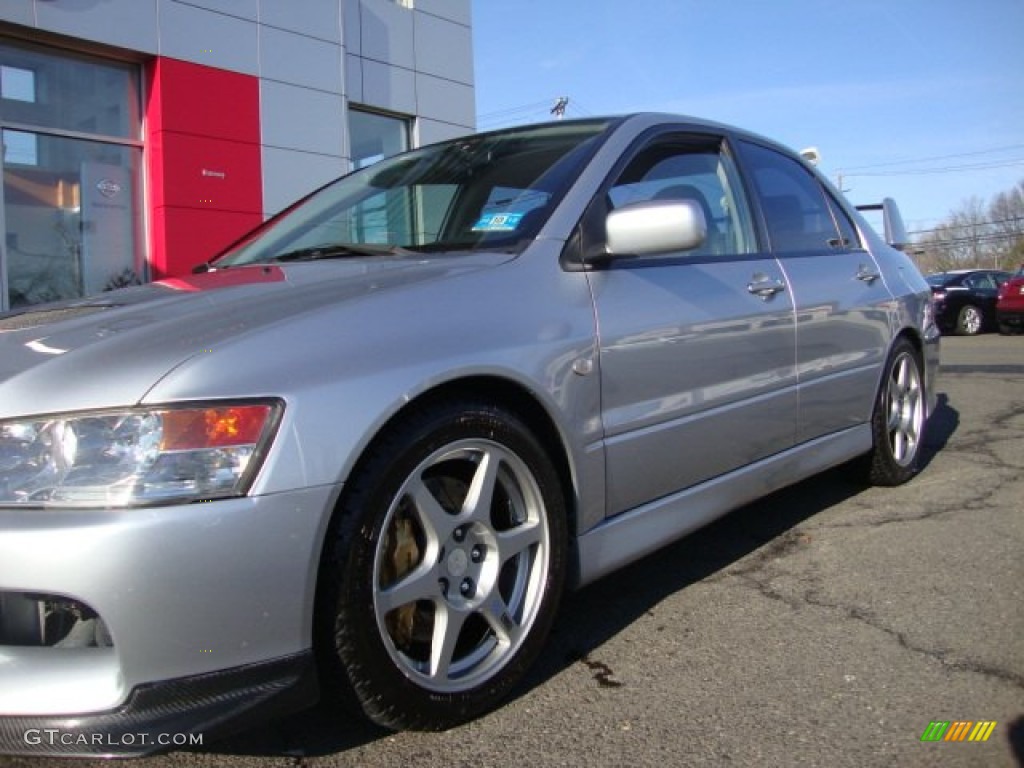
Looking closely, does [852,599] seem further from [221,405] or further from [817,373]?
[221,405]

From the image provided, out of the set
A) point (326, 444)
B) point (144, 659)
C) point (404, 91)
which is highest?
point (404, 91)

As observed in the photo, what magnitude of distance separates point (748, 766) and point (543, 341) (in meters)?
1.12

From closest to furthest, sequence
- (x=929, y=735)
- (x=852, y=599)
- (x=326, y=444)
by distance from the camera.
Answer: (x=326, y=444) → (x=929, y=735) → (x=852, y=599)

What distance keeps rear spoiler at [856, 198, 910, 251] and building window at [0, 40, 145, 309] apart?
6598 mm

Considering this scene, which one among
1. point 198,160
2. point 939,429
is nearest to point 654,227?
point 939,429

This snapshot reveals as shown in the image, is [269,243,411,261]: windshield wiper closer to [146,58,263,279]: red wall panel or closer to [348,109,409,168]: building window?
[146,58,263,279]: red wall panel

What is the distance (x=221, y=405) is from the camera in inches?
66.9

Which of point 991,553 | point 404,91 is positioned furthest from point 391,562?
point 404,91

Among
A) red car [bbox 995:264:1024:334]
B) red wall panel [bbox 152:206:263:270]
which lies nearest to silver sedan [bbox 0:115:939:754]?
red wall panel [bbox 152:206:263:270]

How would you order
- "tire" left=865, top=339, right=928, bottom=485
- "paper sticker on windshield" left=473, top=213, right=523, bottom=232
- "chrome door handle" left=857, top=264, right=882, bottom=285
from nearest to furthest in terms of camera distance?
"paper sticker on windshield" left=473, top=213, right=523, bottom=232 → "chrome door handle" left=857, top=264, right=882, bottom=285 → "tire" left=865, top=339, right=928, bottom=485

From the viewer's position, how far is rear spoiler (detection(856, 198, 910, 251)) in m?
5.04

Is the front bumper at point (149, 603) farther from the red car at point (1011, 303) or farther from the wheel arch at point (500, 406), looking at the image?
the red car at point (1011, 303)

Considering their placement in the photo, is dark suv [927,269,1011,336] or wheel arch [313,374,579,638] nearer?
wheel arch [313,374,579,638]

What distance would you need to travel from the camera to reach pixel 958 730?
82.1 inches
